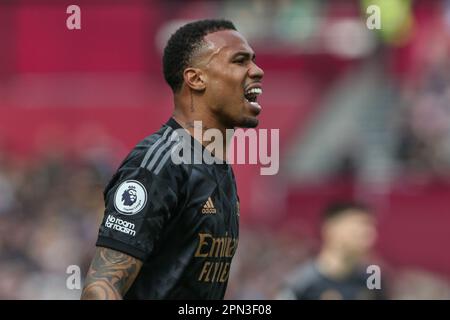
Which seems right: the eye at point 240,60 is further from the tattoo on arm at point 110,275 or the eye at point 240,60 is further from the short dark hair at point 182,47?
the tattoo on arm at point 110,275

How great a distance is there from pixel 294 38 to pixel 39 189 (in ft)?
21.4

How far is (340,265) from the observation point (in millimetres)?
9023

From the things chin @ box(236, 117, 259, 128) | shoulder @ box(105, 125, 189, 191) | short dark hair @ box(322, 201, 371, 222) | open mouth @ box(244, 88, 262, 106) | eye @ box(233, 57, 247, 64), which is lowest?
short dark hair @ box(322, 201, 371, 222)

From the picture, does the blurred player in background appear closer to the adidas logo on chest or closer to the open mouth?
the open mouth

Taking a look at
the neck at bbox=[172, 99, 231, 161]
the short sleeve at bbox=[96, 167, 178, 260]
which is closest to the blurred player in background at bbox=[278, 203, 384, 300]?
the neck at bbox=[172, 99, 231, 161]

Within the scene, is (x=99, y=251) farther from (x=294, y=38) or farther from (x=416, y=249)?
(x=294, y=38)

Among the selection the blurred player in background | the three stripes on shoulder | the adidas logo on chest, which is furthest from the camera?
the blurred player in background

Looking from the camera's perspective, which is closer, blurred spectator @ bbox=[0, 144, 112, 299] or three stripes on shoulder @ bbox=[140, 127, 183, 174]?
three stripes on shoulder @ bbox=[140, 127, 183, 174]

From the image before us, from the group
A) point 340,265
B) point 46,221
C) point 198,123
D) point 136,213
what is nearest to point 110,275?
point 136,213

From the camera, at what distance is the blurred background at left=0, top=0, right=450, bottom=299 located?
16.2 metres

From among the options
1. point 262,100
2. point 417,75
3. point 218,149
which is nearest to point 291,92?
point 262,100

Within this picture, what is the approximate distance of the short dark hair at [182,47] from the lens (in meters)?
5.30

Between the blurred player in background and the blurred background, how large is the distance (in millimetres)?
5061

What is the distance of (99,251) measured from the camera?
4746 mm
